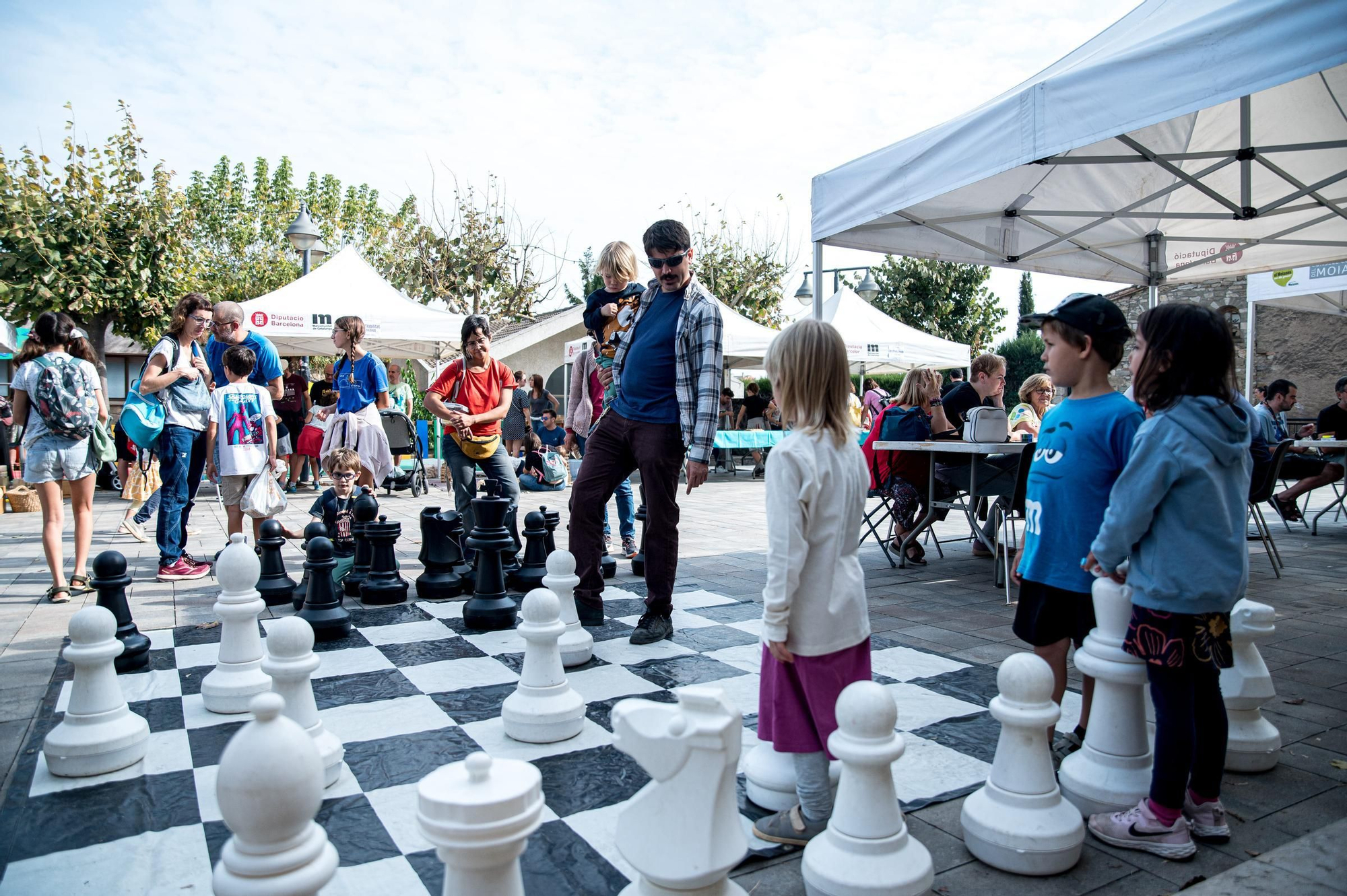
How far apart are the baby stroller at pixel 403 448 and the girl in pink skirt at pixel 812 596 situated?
7.86 meters

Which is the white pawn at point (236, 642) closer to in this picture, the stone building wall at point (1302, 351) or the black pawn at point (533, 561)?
the black pawn at point (533, 561)

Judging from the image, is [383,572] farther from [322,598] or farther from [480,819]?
[480,819]

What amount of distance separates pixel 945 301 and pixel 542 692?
32528 mm

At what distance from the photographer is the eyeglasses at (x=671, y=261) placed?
10.7 feet

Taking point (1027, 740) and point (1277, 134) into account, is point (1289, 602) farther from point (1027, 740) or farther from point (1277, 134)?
point (1027, 740)

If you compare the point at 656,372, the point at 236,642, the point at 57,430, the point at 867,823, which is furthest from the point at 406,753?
the point at 57,430

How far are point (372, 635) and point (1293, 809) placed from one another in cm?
307

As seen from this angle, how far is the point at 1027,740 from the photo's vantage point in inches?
67.3

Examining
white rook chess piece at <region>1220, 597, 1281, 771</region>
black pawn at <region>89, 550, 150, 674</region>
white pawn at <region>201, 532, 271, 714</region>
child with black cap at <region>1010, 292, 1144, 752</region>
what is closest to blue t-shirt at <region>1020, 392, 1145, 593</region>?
child with black cap at <region>1010, 292, 1144, 752</region>

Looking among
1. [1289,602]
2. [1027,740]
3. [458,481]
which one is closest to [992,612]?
[1289,602]

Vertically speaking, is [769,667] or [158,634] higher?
Answer: [769,667]

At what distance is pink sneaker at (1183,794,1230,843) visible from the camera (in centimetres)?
175

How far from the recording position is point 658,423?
333cm

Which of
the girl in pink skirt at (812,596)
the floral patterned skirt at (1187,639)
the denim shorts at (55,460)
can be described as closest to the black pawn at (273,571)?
the denim shorts at (55,460)
